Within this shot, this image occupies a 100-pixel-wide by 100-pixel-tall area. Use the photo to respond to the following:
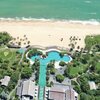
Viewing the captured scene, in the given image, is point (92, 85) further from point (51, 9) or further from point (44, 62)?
point (51, 9)

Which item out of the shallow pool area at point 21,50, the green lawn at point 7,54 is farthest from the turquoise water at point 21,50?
the green lawn at point 7,54

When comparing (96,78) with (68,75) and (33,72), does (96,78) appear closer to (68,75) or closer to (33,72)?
(68,75)

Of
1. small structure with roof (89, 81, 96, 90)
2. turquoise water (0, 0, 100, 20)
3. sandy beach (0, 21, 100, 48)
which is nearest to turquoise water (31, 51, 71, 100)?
sandy beach (0, 21, 100, 48)

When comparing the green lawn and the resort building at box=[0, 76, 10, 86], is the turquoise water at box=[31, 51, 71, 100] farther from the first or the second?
the resort building at box=[0, 76, 10, 86]

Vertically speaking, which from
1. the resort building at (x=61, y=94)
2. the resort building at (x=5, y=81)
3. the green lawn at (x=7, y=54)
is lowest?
the resort building at (x=61, y=94)

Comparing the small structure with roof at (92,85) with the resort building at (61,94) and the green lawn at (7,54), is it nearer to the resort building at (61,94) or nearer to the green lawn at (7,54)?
the resort building at (61,94)

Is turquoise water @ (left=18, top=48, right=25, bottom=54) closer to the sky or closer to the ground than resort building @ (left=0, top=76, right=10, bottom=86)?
A: closer to the sky

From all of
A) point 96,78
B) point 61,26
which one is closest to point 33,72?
point 96,78
